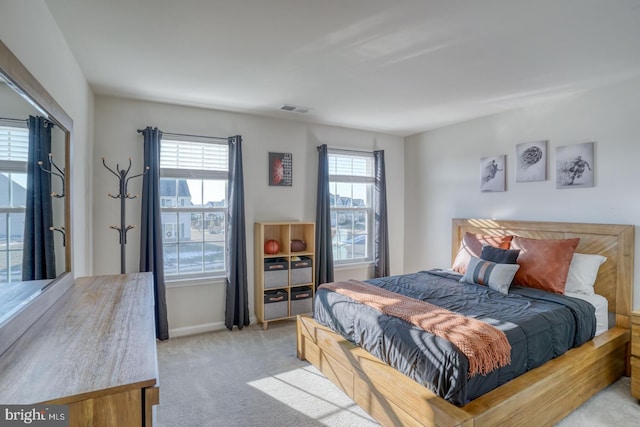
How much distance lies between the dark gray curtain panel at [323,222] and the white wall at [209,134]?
11 cm

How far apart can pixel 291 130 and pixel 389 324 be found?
2914 mm

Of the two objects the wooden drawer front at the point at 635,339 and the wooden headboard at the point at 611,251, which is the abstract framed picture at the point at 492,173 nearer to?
the wooden headboard at the point at 611,251

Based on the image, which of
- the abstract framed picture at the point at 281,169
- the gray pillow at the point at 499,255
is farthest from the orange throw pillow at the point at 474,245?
the abstract framed picture at the point at 281,169

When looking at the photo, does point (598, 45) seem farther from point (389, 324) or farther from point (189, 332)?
point (189, 332)

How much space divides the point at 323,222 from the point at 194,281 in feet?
5.73

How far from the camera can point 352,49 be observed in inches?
95.0

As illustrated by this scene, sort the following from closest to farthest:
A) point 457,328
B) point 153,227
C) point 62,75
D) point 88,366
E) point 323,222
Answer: point 88,366 < point 457,328 < point 62,75 < point 153,227 < point 323,222

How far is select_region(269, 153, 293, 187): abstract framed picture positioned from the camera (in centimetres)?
420

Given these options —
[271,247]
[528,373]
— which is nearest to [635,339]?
[528,373]

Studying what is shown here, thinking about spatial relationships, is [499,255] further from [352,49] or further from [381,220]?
[352,49]

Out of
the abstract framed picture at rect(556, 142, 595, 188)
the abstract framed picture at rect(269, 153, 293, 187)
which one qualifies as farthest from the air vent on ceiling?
the abstract framed picture at rect(556, 142, 595, 188)

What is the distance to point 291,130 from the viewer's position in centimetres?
436

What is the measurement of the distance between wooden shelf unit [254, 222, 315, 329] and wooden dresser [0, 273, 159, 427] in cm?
248

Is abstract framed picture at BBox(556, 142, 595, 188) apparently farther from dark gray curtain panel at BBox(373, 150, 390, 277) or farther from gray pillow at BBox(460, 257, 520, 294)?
dark gray curtain panel at BBox(373, 150, 390, 277)
